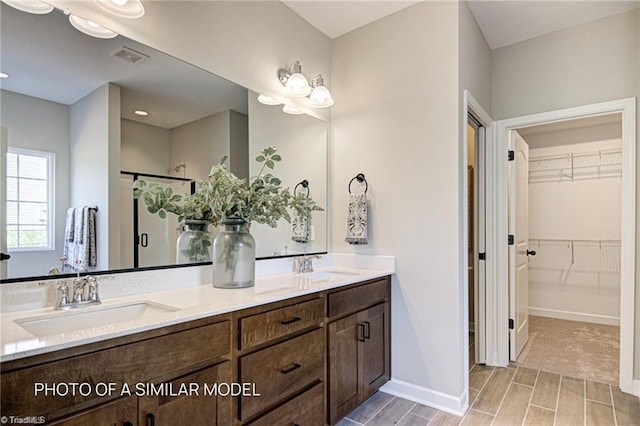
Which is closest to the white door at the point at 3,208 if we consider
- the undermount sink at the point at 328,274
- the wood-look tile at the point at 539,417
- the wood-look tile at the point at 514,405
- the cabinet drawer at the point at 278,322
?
the cabinet drawer at the point at 278,322

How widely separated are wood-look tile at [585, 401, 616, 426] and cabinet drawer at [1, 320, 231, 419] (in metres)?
2.23

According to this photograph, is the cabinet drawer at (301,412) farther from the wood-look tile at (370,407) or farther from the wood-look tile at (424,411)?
the wood-look tile at (424,411)

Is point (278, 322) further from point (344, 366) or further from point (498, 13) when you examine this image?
point (498, 13)

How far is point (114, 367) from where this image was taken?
1034mm

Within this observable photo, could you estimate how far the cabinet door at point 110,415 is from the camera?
0.96m

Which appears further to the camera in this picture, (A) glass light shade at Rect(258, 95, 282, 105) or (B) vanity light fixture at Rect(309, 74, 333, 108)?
(B) vanity light fixture at Rect(309, 74, 333, 108)

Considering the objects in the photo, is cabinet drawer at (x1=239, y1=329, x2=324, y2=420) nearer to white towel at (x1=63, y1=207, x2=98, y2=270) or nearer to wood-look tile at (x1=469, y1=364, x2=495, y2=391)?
white towel at (x1=63, y1=207, x2=98, y2=270)

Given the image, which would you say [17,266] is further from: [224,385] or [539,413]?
[539,413]

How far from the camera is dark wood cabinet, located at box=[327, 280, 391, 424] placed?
1900 mm

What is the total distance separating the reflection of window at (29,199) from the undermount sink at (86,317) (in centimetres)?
29

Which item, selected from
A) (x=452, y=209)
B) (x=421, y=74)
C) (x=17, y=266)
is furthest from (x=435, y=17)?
(x=17, y=266)

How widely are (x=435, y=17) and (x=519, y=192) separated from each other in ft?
5.57

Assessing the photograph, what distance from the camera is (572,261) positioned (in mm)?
4273

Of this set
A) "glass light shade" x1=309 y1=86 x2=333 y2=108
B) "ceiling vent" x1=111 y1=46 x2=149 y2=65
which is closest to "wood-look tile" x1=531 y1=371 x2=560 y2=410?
"glass light shade" x1=309 y1=86 x2=333 y2=108
